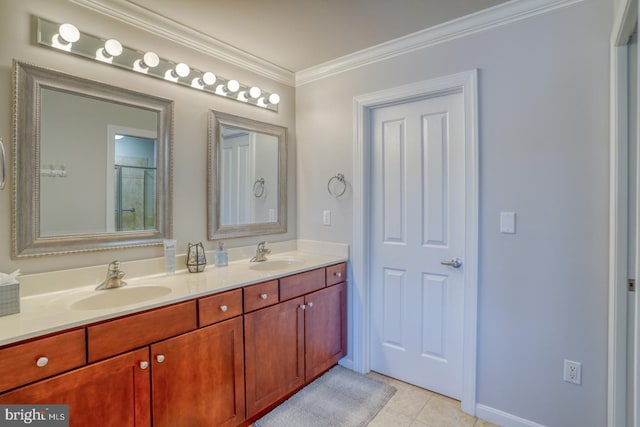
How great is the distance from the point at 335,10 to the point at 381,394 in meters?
2.38

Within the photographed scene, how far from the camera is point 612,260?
1537 millimetres

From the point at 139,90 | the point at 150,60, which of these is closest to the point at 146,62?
the point at 150,60

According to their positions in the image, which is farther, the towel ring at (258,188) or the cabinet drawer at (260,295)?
the towel ring at (258,188)

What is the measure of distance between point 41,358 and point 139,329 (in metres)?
0.32

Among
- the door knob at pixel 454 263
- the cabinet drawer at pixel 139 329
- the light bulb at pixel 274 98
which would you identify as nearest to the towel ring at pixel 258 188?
the light bulb at pixel 274 98

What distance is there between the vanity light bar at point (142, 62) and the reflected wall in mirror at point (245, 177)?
0.58 feet

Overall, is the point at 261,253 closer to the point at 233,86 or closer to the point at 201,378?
the point at 201,378

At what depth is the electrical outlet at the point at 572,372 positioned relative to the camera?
1682 millimetres

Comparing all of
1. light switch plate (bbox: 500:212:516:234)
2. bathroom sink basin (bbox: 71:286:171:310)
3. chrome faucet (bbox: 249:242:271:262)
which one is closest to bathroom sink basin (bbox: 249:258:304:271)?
chrome faucet (bbox: 249:242:271:262)

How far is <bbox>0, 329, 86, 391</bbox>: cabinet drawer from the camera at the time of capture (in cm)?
108

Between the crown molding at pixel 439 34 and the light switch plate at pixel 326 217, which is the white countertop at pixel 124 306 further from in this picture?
the crown molding at pixel 439 34

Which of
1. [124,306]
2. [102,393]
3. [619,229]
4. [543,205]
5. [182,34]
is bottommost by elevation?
[102,393]

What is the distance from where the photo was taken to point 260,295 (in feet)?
6.15

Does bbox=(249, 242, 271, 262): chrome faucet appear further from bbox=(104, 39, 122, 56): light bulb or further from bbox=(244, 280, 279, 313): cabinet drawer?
bbox=(104, 39, 122, 56): light bulb
